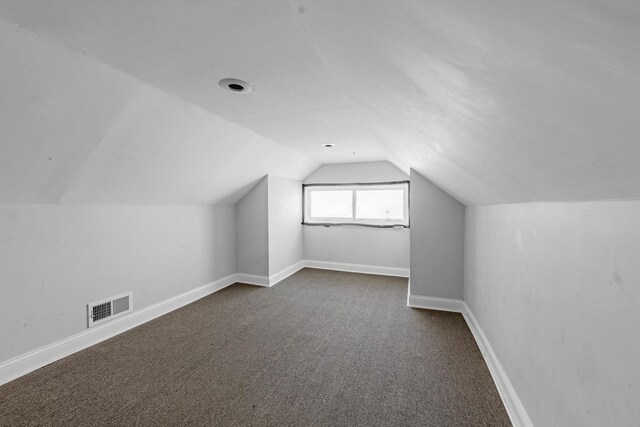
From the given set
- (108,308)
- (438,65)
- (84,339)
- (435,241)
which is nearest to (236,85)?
(438,65)

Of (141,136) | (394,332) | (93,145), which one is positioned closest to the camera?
(93,145)

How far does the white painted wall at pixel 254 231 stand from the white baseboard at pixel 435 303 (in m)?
2.06

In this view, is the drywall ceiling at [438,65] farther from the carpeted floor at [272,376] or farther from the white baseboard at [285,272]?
the white baseboard at [285,272]

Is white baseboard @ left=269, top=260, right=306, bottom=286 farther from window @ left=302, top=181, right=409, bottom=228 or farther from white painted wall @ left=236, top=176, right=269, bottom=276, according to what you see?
window @ left=302, top=181, right=409, bottom=228

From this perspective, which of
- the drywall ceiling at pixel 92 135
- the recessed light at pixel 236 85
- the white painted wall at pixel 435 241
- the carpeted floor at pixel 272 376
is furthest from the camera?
the white painted wall at pixel 435 241

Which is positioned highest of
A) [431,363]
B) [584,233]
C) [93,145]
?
[93,145]

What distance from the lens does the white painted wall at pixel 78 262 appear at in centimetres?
189

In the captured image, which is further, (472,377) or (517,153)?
(472,377)

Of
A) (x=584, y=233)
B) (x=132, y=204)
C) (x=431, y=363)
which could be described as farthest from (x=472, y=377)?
(x=132, y=204)

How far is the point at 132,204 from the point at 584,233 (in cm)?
333

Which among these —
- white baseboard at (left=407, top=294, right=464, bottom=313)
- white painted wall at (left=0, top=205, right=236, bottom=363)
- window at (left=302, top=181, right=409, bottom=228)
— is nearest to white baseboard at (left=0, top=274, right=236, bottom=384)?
white painted wall at (left=0, top=205, right=236, bottom=363)

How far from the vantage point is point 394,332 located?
2553mm

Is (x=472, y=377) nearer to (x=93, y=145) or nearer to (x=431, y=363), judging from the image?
(x=431, y=363)

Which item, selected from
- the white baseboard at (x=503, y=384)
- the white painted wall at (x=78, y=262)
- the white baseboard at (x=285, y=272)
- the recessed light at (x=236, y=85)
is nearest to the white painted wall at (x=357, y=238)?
the white baseboard at (x=285, y=272)
